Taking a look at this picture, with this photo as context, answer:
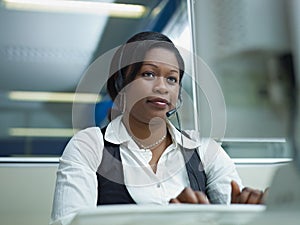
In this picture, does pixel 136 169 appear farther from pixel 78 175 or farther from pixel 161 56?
pixel 161 56

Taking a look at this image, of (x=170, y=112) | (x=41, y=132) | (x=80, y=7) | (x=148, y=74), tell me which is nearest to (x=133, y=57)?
(x=148, y=74)

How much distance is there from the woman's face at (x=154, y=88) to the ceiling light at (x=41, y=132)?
0.78 meters

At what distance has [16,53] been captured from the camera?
2141 millimetres

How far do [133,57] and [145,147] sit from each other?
9.6 inches

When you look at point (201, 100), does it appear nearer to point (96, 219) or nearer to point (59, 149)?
point (59, 149)

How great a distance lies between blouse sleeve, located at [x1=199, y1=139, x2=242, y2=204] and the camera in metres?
1.24

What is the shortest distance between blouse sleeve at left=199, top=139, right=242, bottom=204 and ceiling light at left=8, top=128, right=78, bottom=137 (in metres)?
0.83

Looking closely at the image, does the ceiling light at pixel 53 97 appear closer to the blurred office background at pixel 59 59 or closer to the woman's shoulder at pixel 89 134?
the blurred office background at pixel 59 59

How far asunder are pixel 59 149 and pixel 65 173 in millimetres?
981

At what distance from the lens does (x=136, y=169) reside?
1253mm

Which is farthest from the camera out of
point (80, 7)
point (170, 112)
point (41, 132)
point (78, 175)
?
point (80, 7)

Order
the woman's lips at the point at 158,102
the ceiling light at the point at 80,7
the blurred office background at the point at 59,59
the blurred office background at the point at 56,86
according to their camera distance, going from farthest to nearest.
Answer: the ceiling light at the point at 80,7, the blurred office background at the point at 59,59, the blurred office background at the point at 56,86, the woman's lips at the point at 158,102

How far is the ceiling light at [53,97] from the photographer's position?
209 cm

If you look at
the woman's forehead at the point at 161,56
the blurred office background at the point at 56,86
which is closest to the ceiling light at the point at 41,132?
the blurred office background at the point at 56,86
